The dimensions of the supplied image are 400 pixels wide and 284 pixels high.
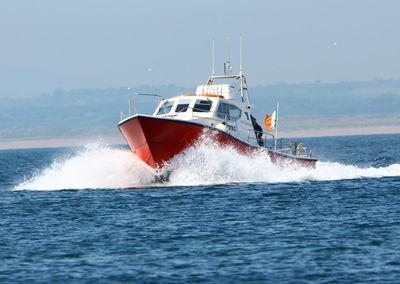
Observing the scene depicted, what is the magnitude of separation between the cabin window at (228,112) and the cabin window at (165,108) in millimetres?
2186

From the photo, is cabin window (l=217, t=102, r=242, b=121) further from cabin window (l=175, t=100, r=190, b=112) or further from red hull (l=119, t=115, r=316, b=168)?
red hull (l=119, t=115, r=316, b=168)

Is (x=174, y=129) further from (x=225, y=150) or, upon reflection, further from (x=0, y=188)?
(x=0, y=188)

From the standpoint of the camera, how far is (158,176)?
1640 inches

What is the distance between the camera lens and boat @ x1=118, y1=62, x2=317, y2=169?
40.0m

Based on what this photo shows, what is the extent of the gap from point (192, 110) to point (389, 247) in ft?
57.5

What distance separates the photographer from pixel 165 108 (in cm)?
4375

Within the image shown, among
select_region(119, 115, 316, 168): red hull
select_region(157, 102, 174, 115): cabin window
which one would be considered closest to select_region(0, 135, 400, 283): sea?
select_region(119, 115, 316, 168): red hull

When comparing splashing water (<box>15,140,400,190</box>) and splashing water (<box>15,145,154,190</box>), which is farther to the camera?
splashing water (<box>15,145,154,190</box>)

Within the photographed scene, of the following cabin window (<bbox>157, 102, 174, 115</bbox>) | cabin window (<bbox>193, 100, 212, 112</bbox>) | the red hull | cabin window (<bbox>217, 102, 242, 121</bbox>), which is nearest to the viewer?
the red hull

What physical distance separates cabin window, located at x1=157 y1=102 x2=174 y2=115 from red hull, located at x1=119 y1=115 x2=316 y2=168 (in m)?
2.72

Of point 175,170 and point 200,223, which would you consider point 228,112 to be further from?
point 200,223

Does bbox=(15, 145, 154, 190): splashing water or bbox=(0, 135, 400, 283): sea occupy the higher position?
bbox=(15, 145, 154, 190): splashing water

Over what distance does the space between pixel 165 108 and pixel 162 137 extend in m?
3.90

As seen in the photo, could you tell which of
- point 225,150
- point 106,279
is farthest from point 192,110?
point 106,279
